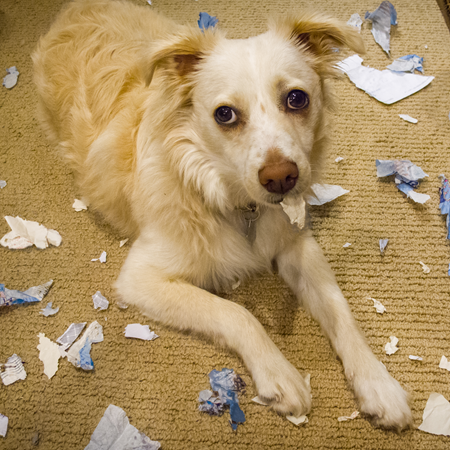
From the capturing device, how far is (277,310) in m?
1.75

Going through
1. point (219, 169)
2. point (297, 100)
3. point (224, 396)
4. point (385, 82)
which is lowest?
point (224, 396)

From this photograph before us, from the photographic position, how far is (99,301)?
180 cm

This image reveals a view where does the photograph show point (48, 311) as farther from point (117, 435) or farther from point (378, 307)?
point (378, 307)

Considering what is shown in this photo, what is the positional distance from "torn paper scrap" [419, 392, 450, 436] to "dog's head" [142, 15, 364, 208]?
1.00 metres

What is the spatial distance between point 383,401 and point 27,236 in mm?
1887

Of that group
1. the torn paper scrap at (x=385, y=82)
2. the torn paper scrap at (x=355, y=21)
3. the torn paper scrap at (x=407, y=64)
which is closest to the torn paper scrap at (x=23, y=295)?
the torn paper scrap at (x=385, y=82)

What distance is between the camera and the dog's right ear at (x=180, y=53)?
135 centimetres

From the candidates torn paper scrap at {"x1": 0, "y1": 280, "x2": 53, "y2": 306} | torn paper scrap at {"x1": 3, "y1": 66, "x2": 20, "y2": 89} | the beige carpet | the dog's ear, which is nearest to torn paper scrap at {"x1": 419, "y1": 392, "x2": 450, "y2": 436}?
the beige carpet

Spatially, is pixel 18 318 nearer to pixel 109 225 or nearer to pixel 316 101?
pixel 109 225

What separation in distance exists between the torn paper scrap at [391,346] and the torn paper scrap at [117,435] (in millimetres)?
1013

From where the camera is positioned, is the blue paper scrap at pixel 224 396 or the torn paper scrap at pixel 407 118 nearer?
the blue paper scrap at pixel 224 396

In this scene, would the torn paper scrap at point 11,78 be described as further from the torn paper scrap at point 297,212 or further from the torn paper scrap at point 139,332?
the torn paper scrap at point 297,212

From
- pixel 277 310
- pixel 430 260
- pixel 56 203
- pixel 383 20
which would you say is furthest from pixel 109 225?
pixel 383 20

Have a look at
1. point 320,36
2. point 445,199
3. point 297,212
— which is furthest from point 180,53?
point 445,199
